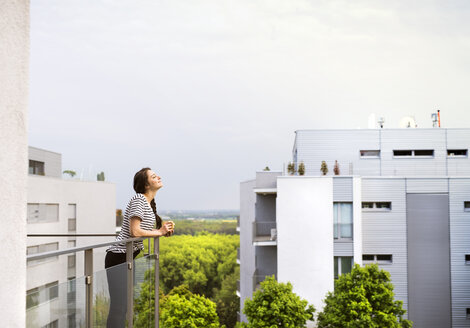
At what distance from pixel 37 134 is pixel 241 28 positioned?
31.5 meters

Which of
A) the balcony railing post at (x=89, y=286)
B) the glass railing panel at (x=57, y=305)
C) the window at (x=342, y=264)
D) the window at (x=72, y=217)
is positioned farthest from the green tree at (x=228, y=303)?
the glass railing panel at (x=57, y=305)

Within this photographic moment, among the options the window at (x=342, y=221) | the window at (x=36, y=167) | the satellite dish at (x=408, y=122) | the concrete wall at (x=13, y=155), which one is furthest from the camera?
the window at (x=36, y=167)

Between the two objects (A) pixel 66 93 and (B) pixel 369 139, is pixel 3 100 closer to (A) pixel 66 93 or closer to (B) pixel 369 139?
(B) pixel 369 139

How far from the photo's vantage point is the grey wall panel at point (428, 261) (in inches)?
855

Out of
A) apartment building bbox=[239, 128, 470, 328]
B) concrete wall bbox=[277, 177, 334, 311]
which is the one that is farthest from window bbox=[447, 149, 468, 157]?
concrete wall bbox=[277, 177, 334, 311]

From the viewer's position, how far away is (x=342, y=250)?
A: 66.8 feet

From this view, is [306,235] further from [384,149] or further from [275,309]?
[384,149]

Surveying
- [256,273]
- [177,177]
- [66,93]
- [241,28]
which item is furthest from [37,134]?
[256,273]

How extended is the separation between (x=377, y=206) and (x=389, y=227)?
1074 mm

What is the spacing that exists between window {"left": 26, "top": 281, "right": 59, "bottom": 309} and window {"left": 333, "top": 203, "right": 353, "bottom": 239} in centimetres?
1906

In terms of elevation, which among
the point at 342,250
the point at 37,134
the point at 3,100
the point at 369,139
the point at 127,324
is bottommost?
the point at 342,250

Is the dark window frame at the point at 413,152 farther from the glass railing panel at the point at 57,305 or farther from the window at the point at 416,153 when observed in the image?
the glass railing panel at the point at 57,305

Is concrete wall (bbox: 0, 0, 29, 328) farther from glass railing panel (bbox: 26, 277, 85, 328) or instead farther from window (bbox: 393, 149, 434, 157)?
window (bbox: 393, 149, 434, 157)

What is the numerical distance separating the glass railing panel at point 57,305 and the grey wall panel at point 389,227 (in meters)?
20.2
